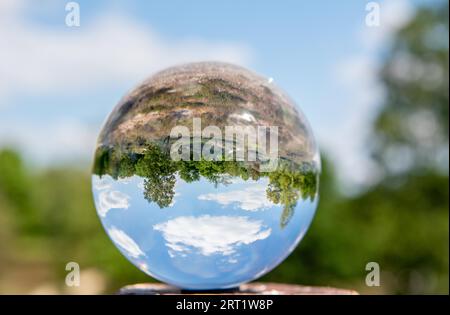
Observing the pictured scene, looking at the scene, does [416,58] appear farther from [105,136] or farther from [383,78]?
[105,136]

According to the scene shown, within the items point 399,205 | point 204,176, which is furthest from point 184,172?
point 399,205

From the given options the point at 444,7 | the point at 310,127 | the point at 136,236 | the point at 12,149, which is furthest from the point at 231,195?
the point at 12,149

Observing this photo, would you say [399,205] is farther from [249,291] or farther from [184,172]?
[184,172]

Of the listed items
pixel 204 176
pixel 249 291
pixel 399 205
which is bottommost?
pixel 399 205

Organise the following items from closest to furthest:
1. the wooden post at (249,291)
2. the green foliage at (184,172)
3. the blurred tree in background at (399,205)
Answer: the green foliage at (184,172)
the wooden post at (249,291)
the blurred tree in background at (399,205)

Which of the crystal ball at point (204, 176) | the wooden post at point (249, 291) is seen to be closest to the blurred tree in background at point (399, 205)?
the wooden post at point (249, 291)

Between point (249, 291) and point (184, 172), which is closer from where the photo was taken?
point (184, 172)

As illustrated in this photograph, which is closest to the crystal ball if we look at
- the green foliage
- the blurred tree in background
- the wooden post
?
the green foliage

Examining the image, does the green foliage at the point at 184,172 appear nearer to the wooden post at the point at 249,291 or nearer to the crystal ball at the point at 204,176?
the crystal ball at the point at 204,176
